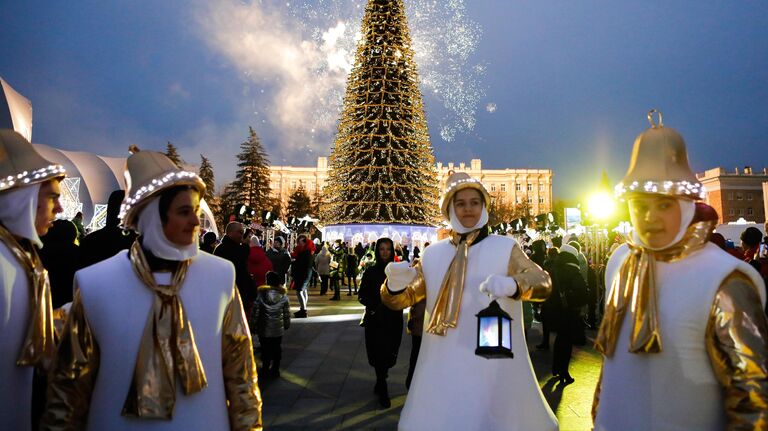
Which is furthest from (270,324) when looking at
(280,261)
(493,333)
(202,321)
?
(280,261)

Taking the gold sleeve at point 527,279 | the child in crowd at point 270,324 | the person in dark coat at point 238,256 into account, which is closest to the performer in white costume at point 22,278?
the gold sleeve at point 527,279

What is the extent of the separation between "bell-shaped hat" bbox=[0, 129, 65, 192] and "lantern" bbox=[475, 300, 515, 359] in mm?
2462

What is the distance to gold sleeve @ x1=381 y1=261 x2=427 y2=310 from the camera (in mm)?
3383

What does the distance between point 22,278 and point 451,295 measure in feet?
7.82

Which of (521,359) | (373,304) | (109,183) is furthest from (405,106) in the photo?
(109,183)

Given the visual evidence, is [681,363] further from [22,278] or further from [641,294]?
[22,278]

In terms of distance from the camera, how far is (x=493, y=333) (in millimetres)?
2820

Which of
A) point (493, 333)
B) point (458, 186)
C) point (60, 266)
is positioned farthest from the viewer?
point (60, 266)

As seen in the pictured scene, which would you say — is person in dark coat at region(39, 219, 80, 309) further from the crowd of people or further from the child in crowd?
the child in crowd

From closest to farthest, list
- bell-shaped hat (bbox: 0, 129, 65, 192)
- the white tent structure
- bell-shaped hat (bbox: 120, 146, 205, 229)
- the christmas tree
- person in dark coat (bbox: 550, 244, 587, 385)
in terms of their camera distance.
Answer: bell-shaped hat (bbox: 120, 146, 205, 229) → bell-shaped hat (bbox: 0, 129, 65, 192) → person in dark coat (bbox: 550, 244, 587, 385) → the christmas tree → the white tent structure

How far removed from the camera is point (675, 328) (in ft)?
6.68

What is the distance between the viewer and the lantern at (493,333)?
2783 millimetres

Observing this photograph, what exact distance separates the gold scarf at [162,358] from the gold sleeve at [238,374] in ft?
0.58

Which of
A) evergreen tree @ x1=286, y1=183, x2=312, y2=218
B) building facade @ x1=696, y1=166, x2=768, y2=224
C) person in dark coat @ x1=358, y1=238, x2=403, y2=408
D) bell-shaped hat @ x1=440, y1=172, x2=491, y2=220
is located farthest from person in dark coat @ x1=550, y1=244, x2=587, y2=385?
building facade @ x1=696, y1=166, x2=768, y2=224
